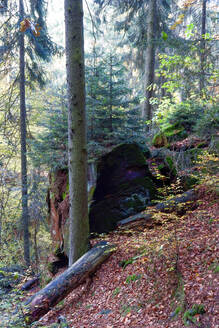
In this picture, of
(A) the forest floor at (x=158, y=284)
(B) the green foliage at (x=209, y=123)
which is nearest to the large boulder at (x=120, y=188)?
(A) the forest floor at (x=158, y=284)

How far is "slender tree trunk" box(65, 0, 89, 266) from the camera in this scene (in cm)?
496

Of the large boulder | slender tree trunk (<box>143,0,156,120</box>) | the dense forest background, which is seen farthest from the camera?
slender tree trunk (<box>143,0,156,120</box>)

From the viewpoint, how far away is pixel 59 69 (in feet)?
70.0

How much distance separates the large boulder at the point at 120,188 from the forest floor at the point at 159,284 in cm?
66

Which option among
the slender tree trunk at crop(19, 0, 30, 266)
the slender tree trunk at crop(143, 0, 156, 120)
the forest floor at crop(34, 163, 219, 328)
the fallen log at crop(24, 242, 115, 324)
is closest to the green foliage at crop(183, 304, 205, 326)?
the forest floor at crop(34, 163, 219, 328)

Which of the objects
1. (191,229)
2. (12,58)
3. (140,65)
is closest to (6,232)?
(191,229)

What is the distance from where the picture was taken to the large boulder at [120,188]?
617 cm

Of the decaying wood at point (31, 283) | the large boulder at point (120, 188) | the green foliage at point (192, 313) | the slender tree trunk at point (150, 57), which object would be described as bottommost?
the decaying wood at point (31, 283)

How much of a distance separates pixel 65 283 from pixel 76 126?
3.30 m

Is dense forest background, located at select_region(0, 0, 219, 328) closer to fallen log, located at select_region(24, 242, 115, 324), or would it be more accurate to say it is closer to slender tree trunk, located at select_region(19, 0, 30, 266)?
slender tree trunk, located at select_region(19, 0, 30, 266)

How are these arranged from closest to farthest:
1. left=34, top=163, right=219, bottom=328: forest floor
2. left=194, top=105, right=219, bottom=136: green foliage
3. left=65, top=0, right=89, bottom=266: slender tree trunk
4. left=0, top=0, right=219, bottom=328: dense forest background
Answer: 1. left=34, top=163, right=219, bottom=328: forest floor
2. left=65, top=0, right=89, bottom=266: slender tree trunk
3. left=0, top=0, right=219, bottom=328: dense forest background
4. left=194, top=105, right=219, bottom=136: green foliage

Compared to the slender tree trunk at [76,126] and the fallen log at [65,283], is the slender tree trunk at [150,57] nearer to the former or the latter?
the slender tree trunk at [76,126]

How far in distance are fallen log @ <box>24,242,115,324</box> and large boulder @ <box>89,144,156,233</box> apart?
2.77 ft

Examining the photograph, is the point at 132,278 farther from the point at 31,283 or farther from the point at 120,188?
the point at 31,283
